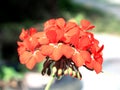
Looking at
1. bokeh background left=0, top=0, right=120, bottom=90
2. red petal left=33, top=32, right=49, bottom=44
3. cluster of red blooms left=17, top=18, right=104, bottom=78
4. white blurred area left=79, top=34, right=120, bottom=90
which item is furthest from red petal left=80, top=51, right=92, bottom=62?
bokeh background left=0, top=0, right=120, bottom=90

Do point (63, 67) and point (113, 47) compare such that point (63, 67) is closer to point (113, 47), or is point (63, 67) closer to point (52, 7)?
point (113, 47)

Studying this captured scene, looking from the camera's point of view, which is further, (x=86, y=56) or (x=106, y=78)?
(x=106, y=78)

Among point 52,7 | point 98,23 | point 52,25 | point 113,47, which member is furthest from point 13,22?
point 52,25

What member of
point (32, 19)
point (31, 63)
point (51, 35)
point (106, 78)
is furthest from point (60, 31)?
point (32, 19)

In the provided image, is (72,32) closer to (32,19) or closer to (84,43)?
(84,43)

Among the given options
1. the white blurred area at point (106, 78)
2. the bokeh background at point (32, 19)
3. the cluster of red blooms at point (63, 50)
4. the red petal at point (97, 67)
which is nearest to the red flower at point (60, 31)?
the cluster of red blooms at point (63, 50)
